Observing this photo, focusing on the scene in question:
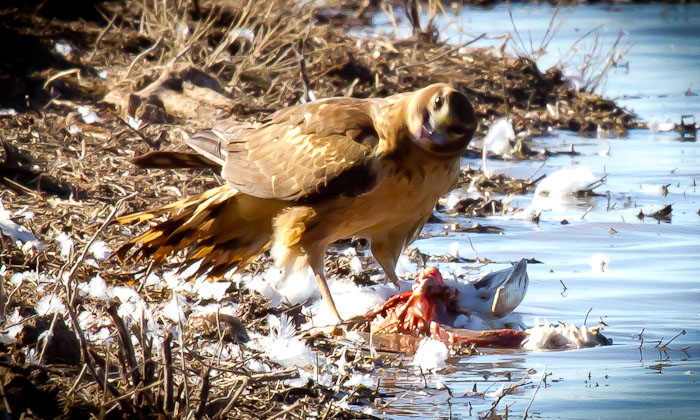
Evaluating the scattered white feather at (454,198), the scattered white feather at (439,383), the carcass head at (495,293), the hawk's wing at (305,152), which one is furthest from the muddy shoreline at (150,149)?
the carcass head at (495,293)

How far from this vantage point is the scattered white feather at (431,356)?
4.46m

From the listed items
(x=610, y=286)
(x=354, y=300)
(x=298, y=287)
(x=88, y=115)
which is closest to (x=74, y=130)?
(x=88, y=115)

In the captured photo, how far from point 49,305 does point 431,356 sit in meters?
1.46

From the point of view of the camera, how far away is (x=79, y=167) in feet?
22.0

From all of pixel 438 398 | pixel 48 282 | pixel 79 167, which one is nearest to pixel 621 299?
pixel 438 398

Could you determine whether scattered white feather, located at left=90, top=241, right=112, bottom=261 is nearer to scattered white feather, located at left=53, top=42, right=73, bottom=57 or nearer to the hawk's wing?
the hawk's wing

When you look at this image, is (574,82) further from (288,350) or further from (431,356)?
(288,350)

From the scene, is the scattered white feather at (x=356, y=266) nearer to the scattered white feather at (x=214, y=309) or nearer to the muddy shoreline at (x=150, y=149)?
the muddy shoreline at (x=150, y=149)

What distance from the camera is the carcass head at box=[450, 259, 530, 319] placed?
5109 millimetres

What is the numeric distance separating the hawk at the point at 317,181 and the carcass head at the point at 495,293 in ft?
1.11

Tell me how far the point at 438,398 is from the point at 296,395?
577 mm

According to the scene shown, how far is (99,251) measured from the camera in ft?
18.1

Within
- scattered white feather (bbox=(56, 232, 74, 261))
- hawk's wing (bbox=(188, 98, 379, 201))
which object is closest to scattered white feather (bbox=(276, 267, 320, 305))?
hawk's wing (bbox=(188, 98, 379, 201))

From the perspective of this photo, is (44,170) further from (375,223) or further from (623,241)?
(623,241)
